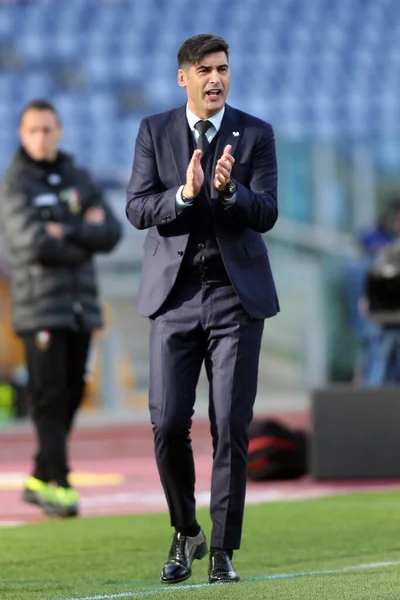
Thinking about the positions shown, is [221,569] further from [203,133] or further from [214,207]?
[203,133]

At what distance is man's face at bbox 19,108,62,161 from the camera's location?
604 cm

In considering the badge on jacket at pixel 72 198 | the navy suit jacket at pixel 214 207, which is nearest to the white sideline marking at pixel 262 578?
the navy suit jacket at pixel 214 207

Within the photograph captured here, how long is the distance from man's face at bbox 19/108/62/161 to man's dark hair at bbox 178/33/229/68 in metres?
2.39

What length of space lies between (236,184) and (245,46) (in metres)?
15.4

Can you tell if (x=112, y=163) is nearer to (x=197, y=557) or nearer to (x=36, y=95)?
(x=36, y=95)

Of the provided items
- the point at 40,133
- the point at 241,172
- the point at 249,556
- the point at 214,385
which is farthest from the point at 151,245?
the point at 40,133

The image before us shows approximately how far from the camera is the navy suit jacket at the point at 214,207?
373 centimetres

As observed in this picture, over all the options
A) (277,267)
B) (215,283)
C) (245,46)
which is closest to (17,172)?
(215,283)

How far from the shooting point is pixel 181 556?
12.5 feet

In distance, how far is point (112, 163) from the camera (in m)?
17.8

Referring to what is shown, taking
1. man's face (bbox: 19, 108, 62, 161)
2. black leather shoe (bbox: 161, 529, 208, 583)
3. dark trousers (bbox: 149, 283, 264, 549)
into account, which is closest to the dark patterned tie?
dark trousers (bbox: 149, 283, 264, 549)

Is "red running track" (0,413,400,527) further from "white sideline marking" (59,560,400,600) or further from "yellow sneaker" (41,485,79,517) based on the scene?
"white sideline marking" (59,560,400,600)

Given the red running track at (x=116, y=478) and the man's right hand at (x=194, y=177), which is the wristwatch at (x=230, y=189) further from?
the red running track at (x=116, y=478)

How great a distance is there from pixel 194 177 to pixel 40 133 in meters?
2.65
